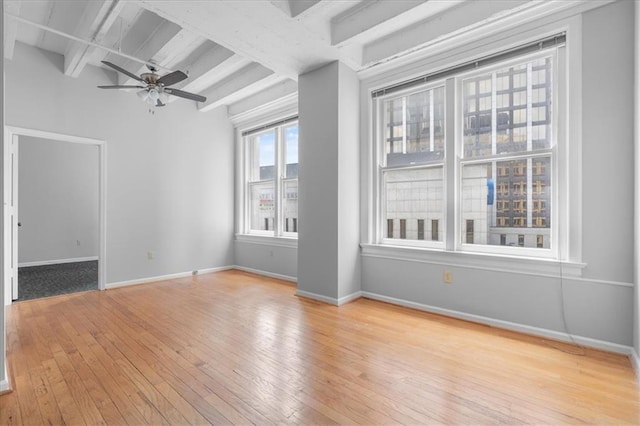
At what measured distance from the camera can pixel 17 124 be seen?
12.7ft

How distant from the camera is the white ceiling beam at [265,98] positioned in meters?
4.85

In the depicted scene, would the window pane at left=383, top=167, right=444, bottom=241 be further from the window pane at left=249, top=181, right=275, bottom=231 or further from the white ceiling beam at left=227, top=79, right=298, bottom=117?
the window pane at left=249, top=181, right=275, bottom=231

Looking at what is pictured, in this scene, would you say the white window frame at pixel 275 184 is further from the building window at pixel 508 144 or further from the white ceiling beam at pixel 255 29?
the building window at pixel 508 144

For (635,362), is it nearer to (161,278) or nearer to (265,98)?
(265,98)

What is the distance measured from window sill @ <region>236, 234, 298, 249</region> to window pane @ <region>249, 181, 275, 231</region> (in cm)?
23

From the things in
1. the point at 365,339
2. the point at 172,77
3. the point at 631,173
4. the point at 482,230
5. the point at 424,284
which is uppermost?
the point at 172,77

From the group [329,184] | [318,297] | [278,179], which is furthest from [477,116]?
[278,179]

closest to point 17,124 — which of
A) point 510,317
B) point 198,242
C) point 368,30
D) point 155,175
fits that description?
point 155,175

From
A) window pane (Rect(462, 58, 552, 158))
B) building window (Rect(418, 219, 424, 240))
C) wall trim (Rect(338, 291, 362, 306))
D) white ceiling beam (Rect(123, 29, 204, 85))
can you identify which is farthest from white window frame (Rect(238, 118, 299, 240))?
window pane (Rect(462, 58, 552, 158))

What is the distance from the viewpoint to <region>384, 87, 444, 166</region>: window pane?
11.8ft

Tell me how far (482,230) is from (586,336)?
121 cm

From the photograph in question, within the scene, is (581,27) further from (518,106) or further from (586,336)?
(586,336)

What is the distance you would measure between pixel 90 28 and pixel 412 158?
3.78 metres

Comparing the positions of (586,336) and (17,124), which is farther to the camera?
(17,124)
